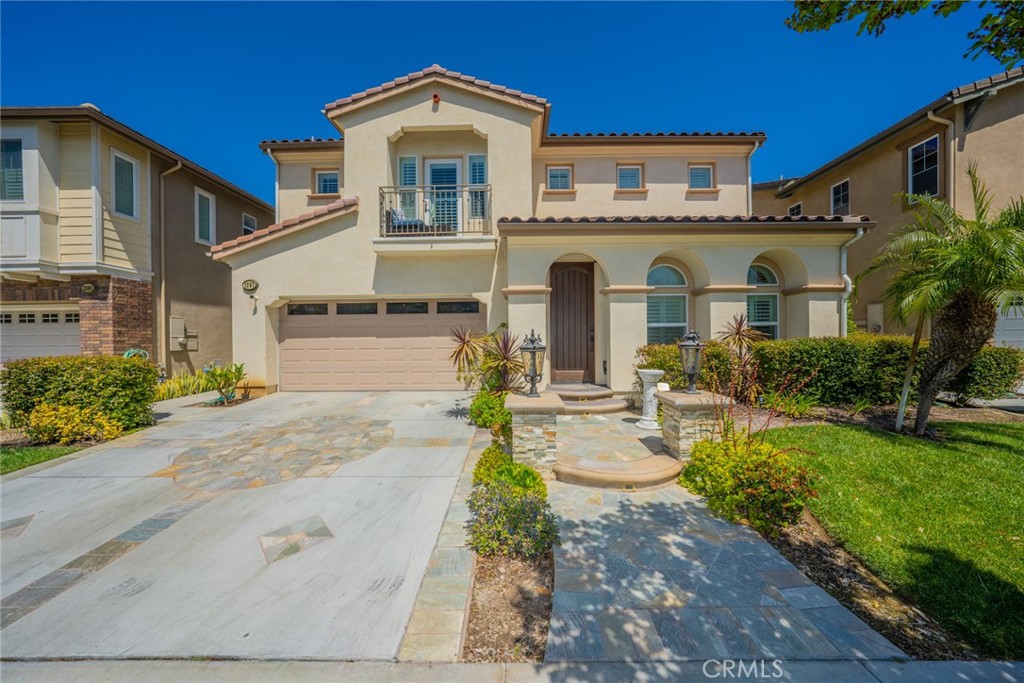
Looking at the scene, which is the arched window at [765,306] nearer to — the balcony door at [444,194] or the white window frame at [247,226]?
the balcony door at [444,194]

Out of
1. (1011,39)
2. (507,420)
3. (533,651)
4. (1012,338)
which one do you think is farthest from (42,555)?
(1012,338)

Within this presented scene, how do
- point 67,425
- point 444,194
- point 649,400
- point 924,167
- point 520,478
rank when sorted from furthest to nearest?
point 924,167 < point 444,194 < point 649,400 < point 67,425 < point 520,478

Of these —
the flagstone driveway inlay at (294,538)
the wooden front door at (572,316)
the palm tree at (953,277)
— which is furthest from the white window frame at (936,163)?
the flagstone driveway inlay at (294,538)

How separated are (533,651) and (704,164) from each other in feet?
44.2

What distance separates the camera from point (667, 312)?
9.79 m

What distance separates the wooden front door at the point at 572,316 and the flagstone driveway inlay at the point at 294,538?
6776 millimetres

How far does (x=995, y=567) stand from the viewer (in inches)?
126

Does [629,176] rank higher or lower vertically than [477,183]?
higher

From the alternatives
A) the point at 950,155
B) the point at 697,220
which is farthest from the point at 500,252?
the point at 950,155

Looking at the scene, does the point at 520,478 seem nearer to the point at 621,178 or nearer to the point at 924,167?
the point at 621,178

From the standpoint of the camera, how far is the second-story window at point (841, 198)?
14.0 metres

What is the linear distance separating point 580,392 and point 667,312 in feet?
11.0

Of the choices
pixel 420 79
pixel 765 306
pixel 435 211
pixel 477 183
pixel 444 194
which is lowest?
pixel 765 306

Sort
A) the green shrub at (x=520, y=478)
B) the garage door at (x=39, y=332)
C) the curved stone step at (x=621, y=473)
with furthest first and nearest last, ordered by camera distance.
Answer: the garage door at (x=39, y=332) < the curved stone step at (x=621, y=473) < the green shrub at (x=520, y=478)
